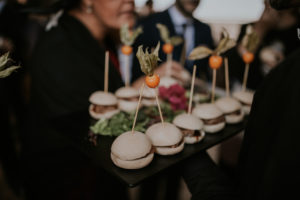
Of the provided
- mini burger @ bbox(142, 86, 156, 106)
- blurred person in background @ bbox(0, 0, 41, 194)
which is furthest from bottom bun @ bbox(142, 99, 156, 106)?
A: blurred person in background @ bbox(0, 0, 41, 194)

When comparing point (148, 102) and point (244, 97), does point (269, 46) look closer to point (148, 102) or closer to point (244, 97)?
point (244, 97)

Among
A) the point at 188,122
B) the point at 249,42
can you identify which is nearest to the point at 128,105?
the point at 188,122

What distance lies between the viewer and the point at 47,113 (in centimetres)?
184

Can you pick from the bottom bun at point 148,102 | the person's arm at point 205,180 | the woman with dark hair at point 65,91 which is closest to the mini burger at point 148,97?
the bottom bun at point 148,102

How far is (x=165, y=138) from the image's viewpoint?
1.17 meters

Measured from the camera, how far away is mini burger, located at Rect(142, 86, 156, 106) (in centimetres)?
174

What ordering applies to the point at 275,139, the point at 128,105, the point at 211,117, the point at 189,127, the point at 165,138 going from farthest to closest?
1. the point at 128,105
2. the point at 211,117
3. the point at 189,127
4. the point at 165,138
5. the point at 275,139

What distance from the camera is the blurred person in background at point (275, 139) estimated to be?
69 centimetres

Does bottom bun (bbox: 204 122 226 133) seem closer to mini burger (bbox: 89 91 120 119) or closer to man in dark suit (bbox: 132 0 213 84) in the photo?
mini burger (bbox: 89 91 120 119)

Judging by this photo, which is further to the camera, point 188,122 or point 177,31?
point 177,31

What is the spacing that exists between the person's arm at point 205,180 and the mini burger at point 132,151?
0.79 feet

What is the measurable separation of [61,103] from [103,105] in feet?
1.41

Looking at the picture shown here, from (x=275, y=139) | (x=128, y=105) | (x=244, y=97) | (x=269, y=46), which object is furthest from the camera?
(x=269, y=46)

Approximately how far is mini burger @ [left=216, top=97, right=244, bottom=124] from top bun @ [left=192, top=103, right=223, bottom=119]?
9cm
